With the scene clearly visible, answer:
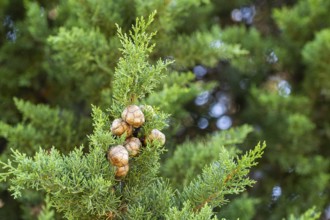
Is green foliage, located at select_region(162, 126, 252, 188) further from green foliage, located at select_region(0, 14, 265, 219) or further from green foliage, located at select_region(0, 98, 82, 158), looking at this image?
green foliage, located at select_region(0, 14, 265, 219)

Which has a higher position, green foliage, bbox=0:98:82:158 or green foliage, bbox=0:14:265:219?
green foliage, bbox=0:98:82:158

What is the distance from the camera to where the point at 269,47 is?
7.54 feet

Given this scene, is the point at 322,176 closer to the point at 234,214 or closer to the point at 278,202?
the point at 278,202

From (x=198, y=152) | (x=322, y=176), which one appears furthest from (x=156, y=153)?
(x=322, y=176)

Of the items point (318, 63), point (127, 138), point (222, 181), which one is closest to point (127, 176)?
point (127, 138)

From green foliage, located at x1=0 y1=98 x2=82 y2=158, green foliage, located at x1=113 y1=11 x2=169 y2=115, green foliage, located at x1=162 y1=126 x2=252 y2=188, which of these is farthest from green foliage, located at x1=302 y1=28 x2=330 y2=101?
green foliage, located at x1=113 y1=11 x2=169 y2=115

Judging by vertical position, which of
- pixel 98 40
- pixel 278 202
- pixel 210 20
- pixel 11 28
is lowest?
pixel 278 202

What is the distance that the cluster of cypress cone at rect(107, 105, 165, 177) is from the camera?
0.99 meters

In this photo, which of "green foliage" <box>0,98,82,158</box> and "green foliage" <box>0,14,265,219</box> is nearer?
"green foliage" <box>0,14,265,219</box>

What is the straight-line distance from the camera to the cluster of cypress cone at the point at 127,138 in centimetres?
99

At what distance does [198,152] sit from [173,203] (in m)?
0.54

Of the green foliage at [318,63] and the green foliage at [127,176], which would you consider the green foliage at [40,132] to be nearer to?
the green foliage at [127,176]

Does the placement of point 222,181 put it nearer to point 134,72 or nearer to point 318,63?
point 134,72

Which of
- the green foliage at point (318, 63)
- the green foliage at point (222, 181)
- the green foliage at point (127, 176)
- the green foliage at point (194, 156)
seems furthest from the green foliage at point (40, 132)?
the green foliage at point (318, 63)
